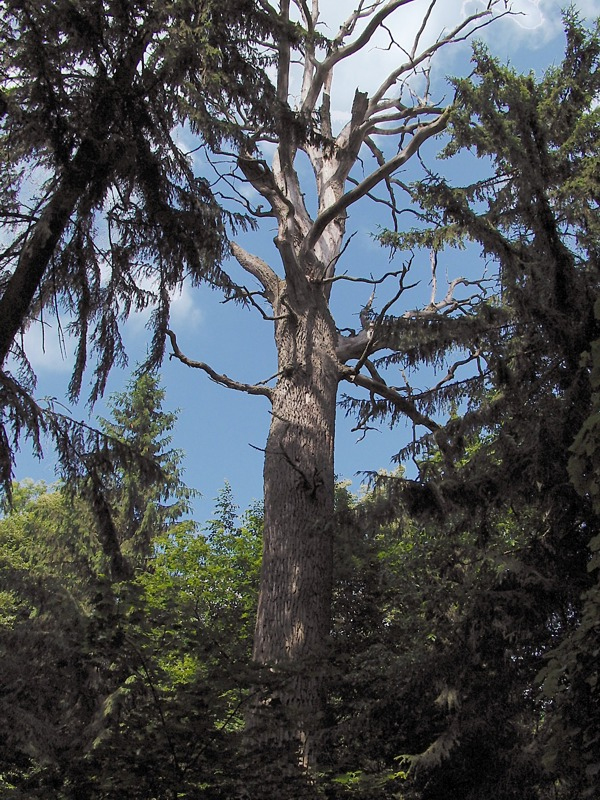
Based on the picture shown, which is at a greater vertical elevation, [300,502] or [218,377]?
[218,377]

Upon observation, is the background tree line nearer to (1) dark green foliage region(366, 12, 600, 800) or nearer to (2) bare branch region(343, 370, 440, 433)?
(1) dark green foliage region(366, 12, 600, 800)

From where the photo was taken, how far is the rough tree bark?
21.0 feet

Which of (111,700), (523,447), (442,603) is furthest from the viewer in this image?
(442,603)

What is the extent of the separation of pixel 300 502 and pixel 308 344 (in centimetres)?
196

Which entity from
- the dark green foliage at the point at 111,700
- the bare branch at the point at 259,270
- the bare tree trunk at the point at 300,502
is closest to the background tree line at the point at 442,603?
the dark green foliage at the point at 111,700

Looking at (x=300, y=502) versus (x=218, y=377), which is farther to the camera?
(x=218, y=377)

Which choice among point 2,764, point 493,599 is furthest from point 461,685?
point 2,764

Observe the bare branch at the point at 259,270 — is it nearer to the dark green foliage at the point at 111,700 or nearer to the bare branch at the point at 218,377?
the bare branch at the point at 218,377

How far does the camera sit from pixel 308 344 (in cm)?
859

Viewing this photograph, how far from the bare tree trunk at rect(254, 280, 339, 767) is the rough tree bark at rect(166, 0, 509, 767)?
1 centimetres

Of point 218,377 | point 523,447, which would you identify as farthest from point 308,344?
point 523,447

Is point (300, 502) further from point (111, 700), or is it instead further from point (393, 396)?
point (111, 700)

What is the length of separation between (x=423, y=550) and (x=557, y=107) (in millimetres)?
5042

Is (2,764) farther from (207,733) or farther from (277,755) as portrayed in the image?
(277,755)
